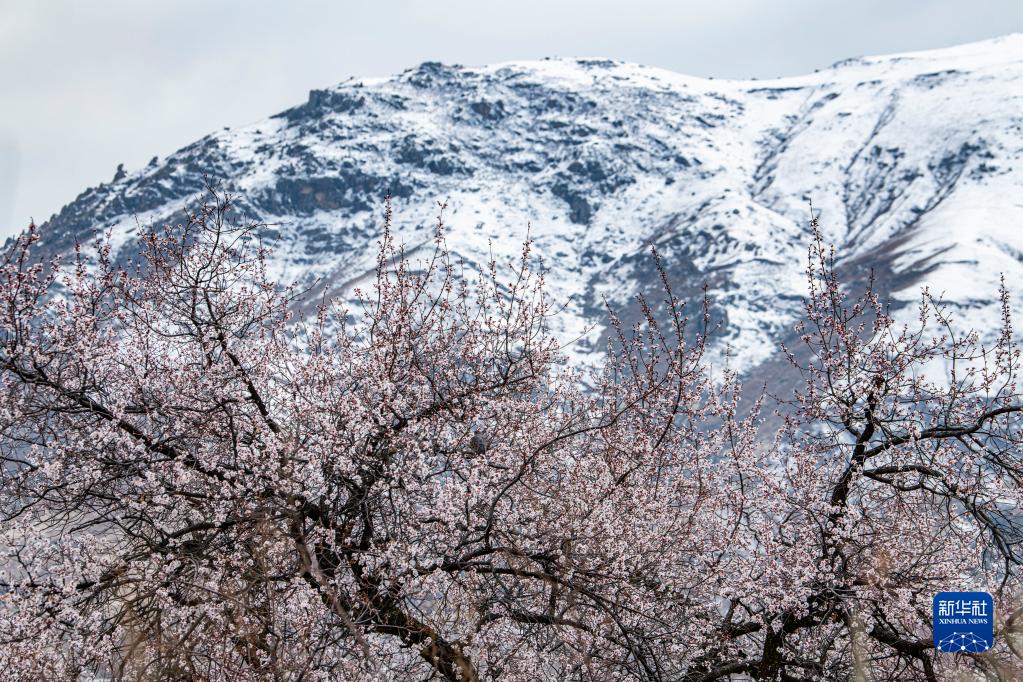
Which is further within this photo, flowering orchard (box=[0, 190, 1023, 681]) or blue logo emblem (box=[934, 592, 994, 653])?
flowering orchard (box=[0, 190, 1023, 681])

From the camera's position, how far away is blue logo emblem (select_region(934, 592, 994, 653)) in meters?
9.41

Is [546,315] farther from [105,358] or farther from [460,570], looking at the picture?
[105,358]

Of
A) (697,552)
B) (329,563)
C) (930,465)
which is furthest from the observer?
(697,552)

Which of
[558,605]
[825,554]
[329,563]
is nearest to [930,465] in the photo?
[825,554]

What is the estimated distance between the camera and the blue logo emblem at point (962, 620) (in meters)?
9.41

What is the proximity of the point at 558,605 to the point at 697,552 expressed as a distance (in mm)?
2260

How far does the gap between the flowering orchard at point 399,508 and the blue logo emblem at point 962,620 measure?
4.08ft

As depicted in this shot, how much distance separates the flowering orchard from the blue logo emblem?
4.08ft

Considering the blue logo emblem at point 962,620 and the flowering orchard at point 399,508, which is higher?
the flowering orchard at point 399,508

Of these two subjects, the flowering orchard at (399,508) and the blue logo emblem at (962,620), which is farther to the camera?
the flowering orchard at (399,508)

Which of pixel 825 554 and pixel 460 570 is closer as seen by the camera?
pixel 460 570

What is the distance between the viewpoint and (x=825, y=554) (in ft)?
39.5

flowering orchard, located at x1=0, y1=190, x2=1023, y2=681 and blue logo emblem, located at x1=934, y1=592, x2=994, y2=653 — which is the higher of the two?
flowering orchard, located at x1=0, y1=190, x2=1023, y2=681

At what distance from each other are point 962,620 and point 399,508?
5.64m
